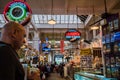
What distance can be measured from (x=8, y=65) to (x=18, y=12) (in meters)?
3.91

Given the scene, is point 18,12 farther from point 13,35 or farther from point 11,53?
point 11,53

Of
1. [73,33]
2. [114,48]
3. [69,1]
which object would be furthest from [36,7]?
[114,48]

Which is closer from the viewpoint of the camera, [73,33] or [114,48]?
[114,48]

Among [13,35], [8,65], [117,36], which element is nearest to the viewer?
[8,65]

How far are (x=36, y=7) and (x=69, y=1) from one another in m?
1.71

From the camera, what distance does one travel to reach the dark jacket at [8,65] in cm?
117

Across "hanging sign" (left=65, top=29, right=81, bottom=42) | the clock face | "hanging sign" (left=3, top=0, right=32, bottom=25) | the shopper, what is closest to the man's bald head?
the shopper

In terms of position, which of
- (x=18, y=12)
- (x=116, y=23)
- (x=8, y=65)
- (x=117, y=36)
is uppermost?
(x=18, y=12)

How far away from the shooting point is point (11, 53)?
1.26m

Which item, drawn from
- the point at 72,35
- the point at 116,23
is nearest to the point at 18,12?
the point at 116,23

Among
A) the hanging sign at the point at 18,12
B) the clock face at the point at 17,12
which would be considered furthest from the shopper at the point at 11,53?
the clock face at the point at 17,12

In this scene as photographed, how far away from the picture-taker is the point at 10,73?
119 cm

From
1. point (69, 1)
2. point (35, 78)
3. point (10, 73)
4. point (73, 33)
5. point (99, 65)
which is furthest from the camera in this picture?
point (73, 33)

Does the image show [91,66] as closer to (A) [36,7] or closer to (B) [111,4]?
(B) [111,4]
